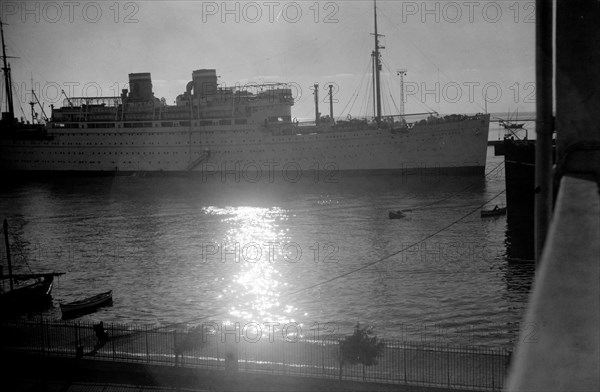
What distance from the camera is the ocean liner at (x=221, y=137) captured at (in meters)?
49.4

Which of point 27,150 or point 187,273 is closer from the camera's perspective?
point 187,273

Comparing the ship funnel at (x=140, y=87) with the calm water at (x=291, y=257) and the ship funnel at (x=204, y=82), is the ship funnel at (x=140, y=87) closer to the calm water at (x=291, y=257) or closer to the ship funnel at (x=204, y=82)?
the ship funnel at (x=204, y=82)

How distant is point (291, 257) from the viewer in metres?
24.3

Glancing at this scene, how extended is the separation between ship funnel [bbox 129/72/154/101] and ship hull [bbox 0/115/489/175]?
14.1 ft

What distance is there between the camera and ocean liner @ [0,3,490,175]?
162 ft

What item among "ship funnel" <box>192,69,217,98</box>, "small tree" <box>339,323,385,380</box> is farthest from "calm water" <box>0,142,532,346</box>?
"ship funnel" <box>192,69,217,98</box>

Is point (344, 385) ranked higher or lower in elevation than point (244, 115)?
lower

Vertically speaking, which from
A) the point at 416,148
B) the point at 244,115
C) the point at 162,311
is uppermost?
the point at 244,115

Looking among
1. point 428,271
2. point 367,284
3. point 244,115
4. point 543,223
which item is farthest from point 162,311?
point 244,115

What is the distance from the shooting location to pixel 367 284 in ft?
63.6

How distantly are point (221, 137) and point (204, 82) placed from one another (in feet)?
22.3

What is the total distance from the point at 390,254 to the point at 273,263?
4.42m

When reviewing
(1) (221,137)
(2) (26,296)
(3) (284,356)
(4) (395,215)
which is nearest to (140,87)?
(1) (221,137)

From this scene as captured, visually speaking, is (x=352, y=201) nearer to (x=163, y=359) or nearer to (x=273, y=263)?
(x=273, y=263)
